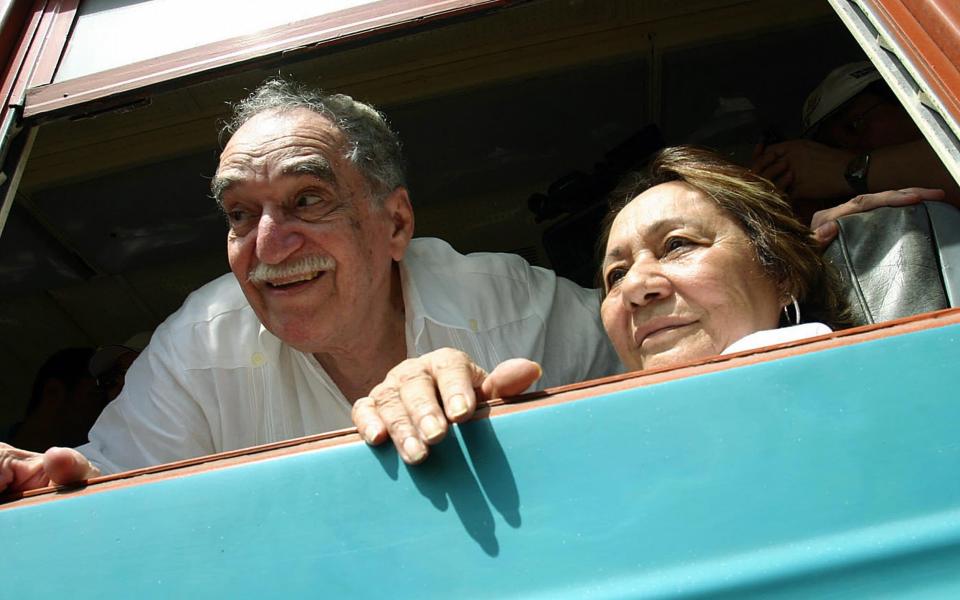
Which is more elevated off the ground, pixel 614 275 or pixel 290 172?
pixel 290 172

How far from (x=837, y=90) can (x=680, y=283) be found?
104 cm

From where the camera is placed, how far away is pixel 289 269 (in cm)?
188

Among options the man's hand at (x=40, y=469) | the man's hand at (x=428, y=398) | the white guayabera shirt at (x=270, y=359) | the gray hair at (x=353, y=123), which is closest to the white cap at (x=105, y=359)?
the white guayabera shirt at (x=270, y=359)

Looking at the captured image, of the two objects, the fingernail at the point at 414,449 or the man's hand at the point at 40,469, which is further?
the man's hand at the point at 40,469

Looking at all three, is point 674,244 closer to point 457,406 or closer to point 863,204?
point 863,204

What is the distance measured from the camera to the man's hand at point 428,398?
43.9 inches

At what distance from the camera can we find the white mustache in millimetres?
1880

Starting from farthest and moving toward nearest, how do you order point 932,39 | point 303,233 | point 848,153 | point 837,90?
point 837,90
point 848,153
point 303,233
point 932,39

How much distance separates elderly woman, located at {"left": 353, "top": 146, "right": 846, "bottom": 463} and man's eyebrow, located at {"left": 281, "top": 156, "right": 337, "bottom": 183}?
0.64 metres

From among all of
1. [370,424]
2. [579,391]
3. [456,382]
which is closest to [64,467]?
[370,424]

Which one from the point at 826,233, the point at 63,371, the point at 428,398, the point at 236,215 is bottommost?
the point at 63,371

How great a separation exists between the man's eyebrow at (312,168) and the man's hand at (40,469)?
2.66ft

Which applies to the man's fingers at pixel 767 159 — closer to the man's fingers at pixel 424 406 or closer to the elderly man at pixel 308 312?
the elderly man at pixel 308 312

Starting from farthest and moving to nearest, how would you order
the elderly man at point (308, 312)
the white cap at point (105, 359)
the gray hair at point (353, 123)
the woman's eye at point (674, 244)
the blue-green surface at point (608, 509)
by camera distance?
the white cap at point (105, 359), the gray hair at point (353, 123), the elderly man at point (308, 312), the woman's eye at point (674, 244), the blue-green surface at point (608, 509)
